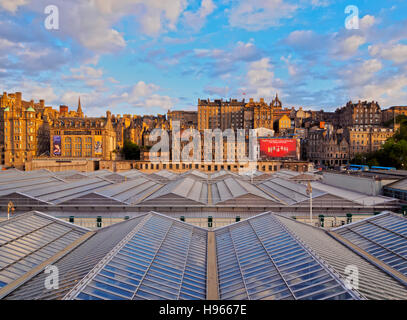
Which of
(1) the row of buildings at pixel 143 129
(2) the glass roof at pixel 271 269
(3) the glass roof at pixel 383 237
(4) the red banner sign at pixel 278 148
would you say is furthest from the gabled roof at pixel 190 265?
(1) the row of buildings at pixel 143 129

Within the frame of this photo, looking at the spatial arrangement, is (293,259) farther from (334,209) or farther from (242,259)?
(334,209)

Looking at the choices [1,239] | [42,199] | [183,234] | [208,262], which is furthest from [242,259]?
[42,199]

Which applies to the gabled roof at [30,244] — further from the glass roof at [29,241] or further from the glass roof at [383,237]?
the glass roof at [383,237]

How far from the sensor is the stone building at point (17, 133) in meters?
119

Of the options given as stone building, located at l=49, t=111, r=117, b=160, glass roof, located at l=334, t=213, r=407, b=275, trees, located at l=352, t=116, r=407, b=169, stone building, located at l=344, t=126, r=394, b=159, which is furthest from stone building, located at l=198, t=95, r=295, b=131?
glass roof, located at l=334, t=213, r=407, b=275

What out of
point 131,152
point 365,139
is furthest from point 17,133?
point 365,139

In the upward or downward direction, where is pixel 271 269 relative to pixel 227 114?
downward

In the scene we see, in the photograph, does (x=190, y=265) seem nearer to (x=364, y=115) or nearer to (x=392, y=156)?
(x=392, y=156)

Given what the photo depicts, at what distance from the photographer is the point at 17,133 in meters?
120

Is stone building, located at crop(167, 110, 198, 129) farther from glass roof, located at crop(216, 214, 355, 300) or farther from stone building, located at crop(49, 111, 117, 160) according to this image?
Answer: glass roof, located at crop(216, 214, 355, 300)

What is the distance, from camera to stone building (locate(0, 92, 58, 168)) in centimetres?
11862

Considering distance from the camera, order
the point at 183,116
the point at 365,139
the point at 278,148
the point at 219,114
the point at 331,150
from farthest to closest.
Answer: the point at 183,116
the point at 219,114
the point at 365,139
the point at 331,150
the point at 278,148

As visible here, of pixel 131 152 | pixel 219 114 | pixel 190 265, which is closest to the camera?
pixel 190 265

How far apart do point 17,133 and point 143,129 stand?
66.2 m
